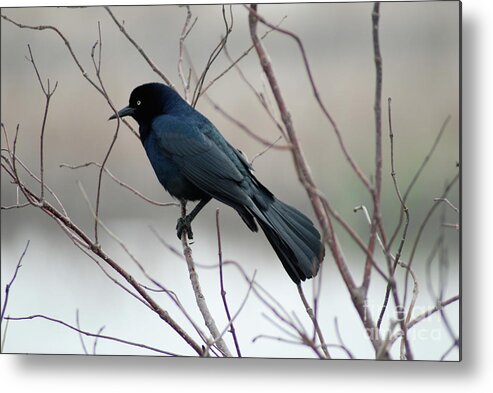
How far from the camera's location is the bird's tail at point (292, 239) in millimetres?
2320

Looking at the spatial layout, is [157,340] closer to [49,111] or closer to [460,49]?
[49,111]

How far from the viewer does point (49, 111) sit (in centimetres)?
261

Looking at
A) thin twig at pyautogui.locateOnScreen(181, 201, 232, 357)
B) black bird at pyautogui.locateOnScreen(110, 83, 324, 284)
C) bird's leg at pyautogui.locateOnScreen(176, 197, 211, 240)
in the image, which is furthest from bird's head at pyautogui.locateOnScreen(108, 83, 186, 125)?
thin twig at pyautogui.locateOnScreen(181, 201, 232, 357)

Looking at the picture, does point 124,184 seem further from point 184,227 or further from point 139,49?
point 139,49

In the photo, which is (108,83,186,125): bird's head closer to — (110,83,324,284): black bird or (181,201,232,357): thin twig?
(110,83,324,284): black bird

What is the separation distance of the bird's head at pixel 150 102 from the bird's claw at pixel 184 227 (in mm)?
400

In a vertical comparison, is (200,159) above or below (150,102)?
below

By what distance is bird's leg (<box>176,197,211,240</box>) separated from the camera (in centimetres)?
257

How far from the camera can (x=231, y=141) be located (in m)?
2.58

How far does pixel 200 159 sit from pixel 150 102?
0.33m

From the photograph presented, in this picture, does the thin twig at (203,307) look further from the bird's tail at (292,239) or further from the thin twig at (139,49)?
the thin twig at (139,49)

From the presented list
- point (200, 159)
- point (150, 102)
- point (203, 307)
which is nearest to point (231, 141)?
point (200, 159)

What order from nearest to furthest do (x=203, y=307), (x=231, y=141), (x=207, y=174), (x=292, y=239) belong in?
(x=203, y=307), (x=292, y=239), (x=207, y=174), (x=231, y=141)

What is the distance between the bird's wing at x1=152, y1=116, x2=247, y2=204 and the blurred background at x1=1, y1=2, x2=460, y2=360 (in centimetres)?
10
